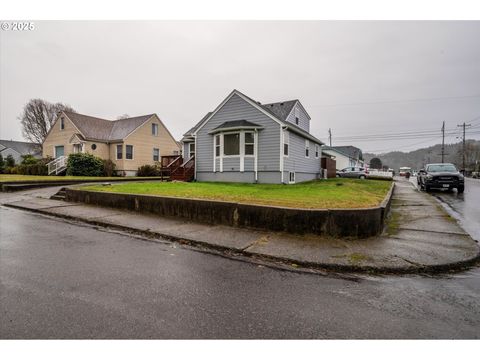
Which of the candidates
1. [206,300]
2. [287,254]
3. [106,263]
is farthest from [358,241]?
[106,263]

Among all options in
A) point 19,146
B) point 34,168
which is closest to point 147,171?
point 34,168

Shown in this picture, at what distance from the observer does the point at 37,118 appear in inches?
1608

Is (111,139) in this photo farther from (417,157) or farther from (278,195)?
(417,157)

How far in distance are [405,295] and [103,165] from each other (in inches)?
1040

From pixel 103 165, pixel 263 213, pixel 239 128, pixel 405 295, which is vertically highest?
pixel 239 128

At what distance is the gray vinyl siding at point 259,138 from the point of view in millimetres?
14445

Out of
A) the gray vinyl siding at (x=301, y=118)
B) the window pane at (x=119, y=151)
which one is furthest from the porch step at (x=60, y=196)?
the window pane at (x=119, y=151)

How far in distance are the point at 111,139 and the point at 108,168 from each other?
480cm

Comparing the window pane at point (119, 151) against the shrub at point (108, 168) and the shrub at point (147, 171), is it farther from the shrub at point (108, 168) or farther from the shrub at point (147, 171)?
the shrub at point (147, 171)

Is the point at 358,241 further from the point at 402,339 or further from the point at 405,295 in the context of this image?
the point at 402,339

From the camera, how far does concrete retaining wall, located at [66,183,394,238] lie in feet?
18.3

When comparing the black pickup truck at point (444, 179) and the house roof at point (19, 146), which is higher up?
the house roof at point (19, 146)

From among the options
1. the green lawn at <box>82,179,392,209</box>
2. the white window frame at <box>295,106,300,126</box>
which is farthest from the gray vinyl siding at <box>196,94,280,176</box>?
the white window frame at <box>295,106,300,126</box>

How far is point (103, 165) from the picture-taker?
2439cm
